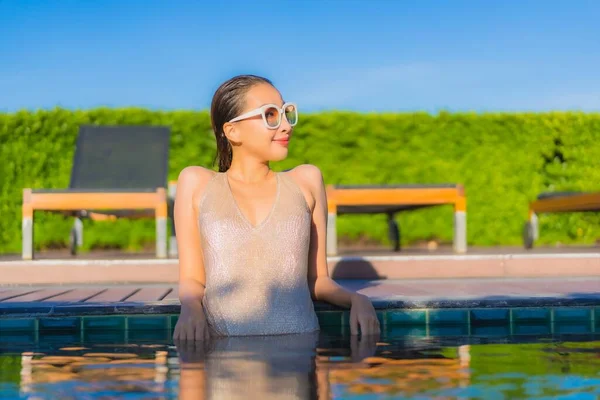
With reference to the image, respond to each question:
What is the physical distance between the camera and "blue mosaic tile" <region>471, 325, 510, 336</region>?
10.9 feet

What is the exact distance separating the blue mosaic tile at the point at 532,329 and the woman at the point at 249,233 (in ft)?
2.76

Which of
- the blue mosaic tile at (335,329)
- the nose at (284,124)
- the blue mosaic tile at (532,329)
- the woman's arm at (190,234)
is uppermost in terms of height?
the nose at (284,124)

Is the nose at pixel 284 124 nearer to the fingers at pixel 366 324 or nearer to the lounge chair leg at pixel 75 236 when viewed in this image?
the fingers at pixel 366 324

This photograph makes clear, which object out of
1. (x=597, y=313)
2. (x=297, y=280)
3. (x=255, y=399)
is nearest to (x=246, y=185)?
(x=297, y=280)

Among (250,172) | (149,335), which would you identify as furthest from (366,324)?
(149,335)

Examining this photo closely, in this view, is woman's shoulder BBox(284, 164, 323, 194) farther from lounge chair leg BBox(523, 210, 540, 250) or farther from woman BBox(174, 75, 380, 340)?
lounge chair leg BBox(523, 210, 540, 250)

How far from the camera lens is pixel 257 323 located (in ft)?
9.18

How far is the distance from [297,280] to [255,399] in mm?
1045

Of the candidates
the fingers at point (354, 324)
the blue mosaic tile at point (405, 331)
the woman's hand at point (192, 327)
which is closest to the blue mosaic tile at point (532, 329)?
the blue mosaic tile at point (405, 331)

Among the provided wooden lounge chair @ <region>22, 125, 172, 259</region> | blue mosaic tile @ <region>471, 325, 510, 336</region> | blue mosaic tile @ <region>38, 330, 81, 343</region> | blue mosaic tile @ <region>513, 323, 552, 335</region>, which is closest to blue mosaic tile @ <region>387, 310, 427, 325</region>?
blue mosaic tile @ <region>471, 325, 510, 336</region>

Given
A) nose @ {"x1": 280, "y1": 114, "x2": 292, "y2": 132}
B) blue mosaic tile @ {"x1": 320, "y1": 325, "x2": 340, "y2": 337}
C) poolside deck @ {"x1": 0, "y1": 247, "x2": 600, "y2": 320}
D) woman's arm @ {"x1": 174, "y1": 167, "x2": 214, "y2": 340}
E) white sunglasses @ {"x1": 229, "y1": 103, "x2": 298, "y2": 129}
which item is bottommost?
blue mosaic tile @ {"x1": 320, "y1": 325, "x2": 340, "y2": 337}

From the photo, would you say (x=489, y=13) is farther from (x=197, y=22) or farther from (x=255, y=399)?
(x=255, y=399)

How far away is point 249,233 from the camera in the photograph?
9.22ft

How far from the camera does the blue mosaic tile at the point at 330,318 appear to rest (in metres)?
3.34
